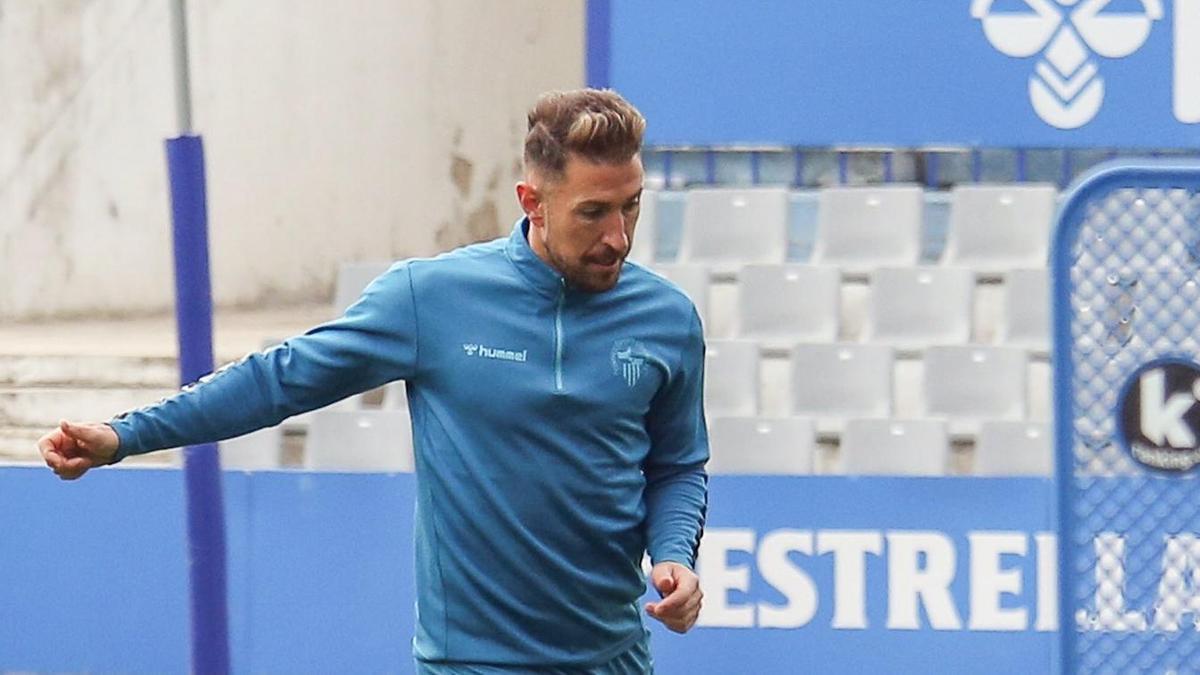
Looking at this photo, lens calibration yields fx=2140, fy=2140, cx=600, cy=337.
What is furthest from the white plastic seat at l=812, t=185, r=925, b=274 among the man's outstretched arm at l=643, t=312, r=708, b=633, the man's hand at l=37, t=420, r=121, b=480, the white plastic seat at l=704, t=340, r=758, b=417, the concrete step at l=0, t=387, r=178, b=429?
the man's hand at l=37, t=420, r=121, b=480

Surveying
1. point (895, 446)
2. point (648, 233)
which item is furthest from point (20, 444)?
point (895, 446)

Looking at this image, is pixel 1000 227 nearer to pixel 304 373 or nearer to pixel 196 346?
pixel 196 346

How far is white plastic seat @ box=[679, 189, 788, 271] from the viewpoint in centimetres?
712

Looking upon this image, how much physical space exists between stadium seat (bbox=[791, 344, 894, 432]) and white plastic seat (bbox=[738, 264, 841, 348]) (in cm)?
27

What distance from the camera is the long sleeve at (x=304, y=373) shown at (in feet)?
10.1

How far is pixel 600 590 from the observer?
124 inches

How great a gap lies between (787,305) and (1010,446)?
0.96 meters

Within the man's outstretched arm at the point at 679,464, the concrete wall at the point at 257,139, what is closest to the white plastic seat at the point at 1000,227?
the man's outstretched arm at the point at 679,464

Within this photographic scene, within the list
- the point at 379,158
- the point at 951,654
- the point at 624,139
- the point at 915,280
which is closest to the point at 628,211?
the point at 624,139

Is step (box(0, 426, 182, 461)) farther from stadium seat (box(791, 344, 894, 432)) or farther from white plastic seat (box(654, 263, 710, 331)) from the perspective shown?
stadium seat (box(791, 344, 894, 432))

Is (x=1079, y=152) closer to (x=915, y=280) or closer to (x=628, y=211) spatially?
(x=915, y=280)

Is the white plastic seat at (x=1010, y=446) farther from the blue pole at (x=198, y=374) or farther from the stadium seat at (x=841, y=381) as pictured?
the blue pole at (x=198, y=374)

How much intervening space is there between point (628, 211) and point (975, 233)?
4109 mm

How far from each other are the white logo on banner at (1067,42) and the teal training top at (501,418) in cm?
388
